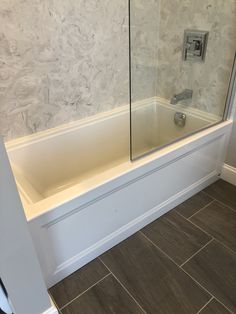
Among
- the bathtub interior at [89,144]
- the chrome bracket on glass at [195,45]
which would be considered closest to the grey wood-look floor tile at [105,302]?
the bathtub interior at [89,144]

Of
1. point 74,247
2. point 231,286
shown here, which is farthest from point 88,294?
point 231,286

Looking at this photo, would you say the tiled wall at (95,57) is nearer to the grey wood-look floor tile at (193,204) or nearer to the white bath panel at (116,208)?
the white bath panel at (116,208)

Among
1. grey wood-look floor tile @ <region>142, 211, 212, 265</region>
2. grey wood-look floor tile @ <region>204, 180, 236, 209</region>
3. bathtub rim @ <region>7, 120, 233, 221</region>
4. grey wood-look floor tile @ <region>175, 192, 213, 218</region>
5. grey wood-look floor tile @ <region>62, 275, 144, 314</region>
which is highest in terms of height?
bathtub rim @ <region>7, 120, 233, 221</region>

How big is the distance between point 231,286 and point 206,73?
1.44 m

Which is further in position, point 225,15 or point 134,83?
point 134,83

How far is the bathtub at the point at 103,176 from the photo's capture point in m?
1.24

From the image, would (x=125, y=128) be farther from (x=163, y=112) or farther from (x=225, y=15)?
(x=225, y=15)

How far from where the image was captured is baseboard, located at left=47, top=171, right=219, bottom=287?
1.38 m

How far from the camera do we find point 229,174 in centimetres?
206

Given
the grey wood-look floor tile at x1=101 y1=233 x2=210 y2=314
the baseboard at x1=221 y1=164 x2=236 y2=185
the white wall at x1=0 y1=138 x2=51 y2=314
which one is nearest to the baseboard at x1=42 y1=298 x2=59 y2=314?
the white wall at x1=0 y1=138 x2=51 y2=314

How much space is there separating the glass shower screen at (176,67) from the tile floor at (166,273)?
0.59m

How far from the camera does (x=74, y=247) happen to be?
1.35 metres

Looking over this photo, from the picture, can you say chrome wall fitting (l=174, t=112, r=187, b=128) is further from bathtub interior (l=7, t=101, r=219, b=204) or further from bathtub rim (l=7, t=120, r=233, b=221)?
bathtub rim (l=7, t=120, r=233, b=221)

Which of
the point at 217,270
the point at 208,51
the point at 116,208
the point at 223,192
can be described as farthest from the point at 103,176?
the point at 208,51
